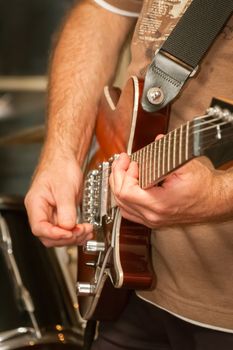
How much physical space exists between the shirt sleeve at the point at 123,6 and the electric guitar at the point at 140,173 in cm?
17

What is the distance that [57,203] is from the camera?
3.70 ft

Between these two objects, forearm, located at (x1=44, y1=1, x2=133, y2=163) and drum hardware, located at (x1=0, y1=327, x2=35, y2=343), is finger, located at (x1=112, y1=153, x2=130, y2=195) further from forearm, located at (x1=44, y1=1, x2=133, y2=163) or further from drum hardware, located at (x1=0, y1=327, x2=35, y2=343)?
drum hardware, located at (x1=0, y1=327, x2=35, y2=343)

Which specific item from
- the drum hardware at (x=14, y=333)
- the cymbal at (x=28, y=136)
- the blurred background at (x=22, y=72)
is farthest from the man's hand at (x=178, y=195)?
the blurred background at (x=22, y=72)

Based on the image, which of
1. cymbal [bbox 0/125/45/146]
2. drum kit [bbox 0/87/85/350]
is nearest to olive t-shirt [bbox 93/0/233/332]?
drum kit [bbox 0/87/85/350]

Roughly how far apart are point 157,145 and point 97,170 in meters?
0.32

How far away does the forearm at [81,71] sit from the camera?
4.07 ft

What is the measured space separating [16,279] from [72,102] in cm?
46

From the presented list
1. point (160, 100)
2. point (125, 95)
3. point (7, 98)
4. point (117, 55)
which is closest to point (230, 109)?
point (160, 100)

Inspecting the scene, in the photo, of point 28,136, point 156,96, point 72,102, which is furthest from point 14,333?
point 28,136

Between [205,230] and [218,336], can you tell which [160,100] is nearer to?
[205,230]

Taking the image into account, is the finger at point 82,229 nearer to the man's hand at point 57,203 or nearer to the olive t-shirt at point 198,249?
the man's hand at point 57,203

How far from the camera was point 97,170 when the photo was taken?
1173mm

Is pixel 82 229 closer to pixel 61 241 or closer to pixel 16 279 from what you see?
pixel 61 241

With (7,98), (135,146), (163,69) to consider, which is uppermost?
(163,69)
